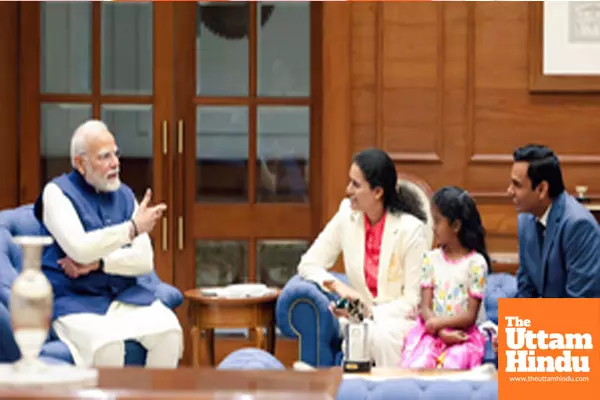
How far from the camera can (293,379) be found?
221 cm

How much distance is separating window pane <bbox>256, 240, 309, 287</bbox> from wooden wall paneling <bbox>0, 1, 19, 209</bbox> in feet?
4.79

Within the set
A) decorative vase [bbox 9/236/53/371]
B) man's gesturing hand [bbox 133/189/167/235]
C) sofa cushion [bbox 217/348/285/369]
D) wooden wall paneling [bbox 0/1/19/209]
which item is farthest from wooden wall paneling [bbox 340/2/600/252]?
decorative vase [bbox 9/236/53/371]

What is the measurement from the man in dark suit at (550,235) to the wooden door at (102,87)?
2.44 meters

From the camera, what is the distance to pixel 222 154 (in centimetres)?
605

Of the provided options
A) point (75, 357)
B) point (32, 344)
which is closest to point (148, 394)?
point (32, 344)

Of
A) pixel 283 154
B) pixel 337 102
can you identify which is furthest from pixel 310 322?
pixel 283 154

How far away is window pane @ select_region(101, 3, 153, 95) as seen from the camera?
6.04 m

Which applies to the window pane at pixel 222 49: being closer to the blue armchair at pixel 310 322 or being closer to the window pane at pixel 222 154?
the window pane at pixel 222 154

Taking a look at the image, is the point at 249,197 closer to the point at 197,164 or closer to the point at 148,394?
the point at 197,164

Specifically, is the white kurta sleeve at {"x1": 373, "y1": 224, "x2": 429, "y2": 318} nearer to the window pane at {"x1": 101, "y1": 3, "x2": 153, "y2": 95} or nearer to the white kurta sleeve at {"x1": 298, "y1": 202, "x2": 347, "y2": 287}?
the white kurta sleeve at {"x1": 298, "y1": 202, "x2": 347, "y2": 287}

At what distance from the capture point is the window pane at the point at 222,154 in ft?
19.7

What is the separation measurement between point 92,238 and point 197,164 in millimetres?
1960

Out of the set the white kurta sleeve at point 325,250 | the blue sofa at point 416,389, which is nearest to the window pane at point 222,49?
the white kurta sleeve at point 325,250

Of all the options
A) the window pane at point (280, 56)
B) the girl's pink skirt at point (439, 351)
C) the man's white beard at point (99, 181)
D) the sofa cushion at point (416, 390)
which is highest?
the window pane at point (280, 56)
